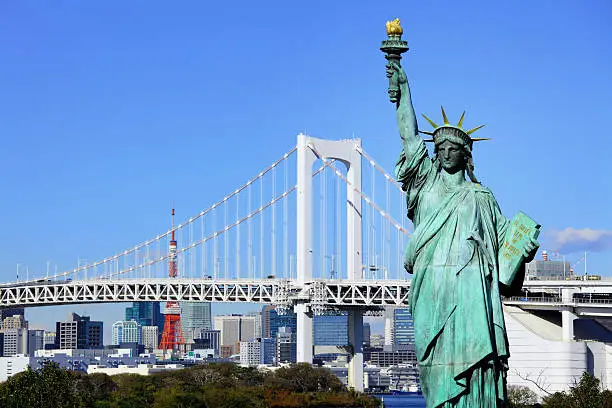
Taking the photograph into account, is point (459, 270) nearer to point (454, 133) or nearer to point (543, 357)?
point (454, 133)

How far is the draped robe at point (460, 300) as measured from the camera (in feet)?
41.1

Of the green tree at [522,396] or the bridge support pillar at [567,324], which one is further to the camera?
the bridge support pillar at [567,324]

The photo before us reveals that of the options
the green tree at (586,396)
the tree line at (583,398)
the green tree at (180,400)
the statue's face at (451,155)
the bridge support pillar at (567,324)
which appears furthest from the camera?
the green tree at (180,400)

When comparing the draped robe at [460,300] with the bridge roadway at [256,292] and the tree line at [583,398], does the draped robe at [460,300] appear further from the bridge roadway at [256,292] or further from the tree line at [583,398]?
the bridge roadway at [256,292]

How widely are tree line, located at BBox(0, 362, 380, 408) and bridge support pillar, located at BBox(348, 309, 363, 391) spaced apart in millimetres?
1072

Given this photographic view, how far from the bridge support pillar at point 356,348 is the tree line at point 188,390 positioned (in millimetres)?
1072

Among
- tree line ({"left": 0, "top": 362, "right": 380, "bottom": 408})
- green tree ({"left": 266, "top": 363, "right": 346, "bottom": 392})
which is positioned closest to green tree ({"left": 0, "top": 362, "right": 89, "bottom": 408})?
tree line ({"left": 0, "top": 362, "right": 380, "bottom": 408})

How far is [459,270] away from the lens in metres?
12.7

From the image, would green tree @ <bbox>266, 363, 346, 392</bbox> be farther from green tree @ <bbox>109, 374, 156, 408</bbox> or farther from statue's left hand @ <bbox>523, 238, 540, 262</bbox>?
statue's left hand @ <bbox>523, 238, 540, 262</bbox>

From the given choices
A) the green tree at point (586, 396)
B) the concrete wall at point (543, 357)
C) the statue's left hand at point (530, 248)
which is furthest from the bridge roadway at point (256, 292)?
the statue's left hand at point (530, 248)

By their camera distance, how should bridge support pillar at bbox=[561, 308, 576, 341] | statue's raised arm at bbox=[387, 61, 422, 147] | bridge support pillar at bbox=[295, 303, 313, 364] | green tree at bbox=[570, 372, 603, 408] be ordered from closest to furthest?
statue's raised arm at bbox=[387, 61, 422, 147] → green tree at bbox=[570, 372, 603, 408] → bridge support pillar at bbox=[561, 308, 576, 341] → bridge support pillar at bbox=[295, 303, 313, 364]

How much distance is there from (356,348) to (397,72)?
190 feet

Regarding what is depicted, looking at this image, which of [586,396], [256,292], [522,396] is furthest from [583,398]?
[256,292]

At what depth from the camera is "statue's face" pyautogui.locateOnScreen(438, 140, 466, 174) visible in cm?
1329
